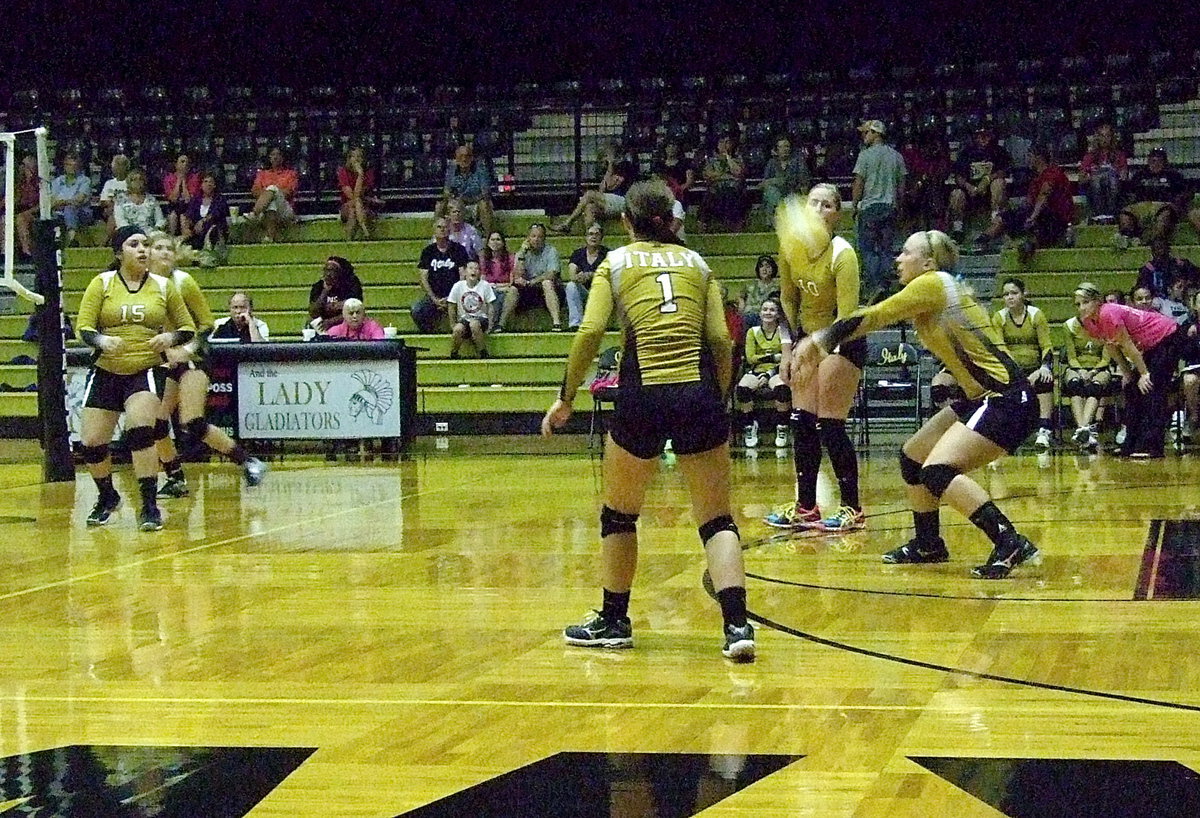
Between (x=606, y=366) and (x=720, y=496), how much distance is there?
12.3m

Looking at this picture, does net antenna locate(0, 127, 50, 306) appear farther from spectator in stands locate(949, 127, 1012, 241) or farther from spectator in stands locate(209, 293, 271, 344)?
spectator in stands locate(949, 127, 1012, 241)

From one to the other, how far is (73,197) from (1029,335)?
42.5ft

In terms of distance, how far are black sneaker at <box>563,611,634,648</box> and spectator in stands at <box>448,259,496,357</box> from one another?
14215mm

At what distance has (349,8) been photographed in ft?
88.3

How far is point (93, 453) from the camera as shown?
11.2 m

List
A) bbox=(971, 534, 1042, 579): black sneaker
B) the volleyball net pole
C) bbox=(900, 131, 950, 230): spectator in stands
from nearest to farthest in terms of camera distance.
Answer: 1. bbox=(971, 534, 1042, 579): black sneaker
2. the volleyball net pole
3. bbox=(900, 131, 950, 230): spectator in stands

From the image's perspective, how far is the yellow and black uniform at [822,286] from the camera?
9.62 metres

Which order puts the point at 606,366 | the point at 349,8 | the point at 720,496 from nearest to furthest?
1. the point at 720,496
2. the point at 606,366
3. the point at 349,8

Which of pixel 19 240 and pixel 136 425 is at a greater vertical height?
pixel 19 240

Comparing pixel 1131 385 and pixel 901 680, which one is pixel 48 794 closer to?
pixel 901 680

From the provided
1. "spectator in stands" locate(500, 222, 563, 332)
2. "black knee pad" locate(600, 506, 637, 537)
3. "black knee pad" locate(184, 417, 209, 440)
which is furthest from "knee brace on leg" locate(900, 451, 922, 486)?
"spectator in stands" locate(500, 222, 563, 332)

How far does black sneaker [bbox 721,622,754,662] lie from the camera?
5918mm

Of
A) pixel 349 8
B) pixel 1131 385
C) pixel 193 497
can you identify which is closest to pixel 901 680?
pixel 193 497

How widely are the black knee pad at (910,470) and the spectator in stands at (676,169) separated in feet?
45.2
